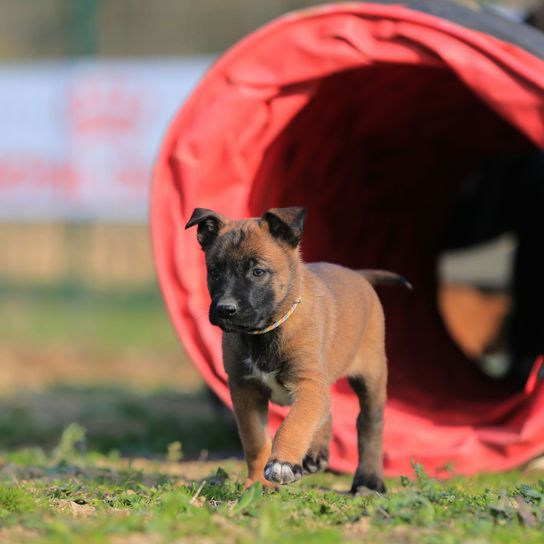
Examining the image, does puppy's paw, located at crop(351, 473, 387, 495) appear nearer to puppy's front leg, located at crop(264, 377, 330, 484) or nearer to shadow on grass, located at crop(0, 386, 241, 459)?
puppy's front leg, located at crop(264, 377, 330, 484)

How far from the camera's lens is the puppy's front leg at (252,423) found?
15.3 ft

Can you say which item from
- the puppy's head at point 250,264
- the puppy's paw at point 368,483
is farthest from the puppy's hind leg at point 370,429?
the puppy's head at point 250,264

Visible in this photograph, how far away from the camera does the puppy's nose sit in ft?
13.7

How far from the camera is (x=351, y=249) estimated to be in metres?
8.54

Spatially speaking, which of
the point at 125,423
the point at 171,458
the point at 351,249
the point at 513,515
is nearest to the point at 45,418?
the point at 125,423

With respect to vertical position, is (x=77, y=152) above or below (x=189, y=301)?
below

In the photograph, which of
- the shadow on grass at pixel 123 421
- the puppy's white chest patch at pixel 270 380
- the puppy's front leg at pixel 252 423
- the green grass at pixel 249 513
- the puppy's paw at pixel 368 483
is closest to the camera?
the green grass at pixel 249 513

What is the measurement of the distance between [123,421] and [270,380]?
3.98 metres

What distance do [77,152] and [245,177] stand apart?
27.0 feet

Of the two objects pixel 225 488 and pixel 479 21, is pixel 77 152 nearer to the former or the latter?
pixel 479 21

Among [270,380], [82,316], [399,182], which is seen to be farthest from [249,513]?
[82,316]

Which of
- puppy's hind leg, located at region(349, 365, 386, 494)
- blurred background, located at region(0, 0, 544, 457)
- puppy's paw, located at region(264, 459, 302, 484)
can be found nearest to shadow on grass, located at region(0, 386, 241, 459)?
blurred background, located at region(0, 0, 544, 457)

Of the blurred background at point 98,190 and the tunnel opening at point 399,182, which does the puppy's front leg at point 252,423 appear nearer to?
the tunnel opening at point 399,182

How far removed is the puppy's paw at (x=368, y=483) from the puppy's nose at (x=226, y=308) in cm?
132
